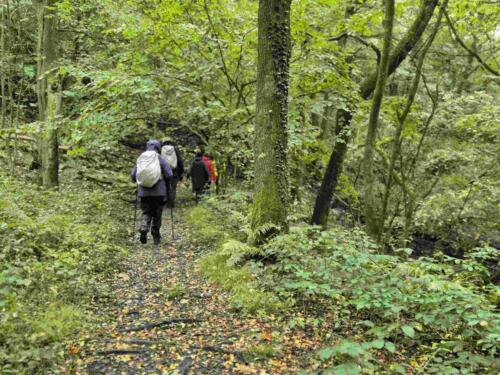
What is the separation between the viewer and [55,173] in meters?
11.3

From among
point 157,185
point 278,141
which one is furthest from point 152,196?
point 278,141

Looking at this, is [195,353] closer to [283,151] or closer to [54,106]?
[283,151]

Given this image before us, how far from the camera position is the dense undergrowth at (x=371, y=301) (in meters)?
3.96

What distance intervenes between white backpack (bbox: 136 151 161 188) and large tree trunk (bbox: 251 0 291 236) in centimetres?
269

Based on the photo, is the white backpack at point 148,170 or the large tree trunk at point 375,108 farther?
the white backpack at point 148,170

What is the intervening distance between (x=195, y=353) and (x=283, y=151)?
11.2ft

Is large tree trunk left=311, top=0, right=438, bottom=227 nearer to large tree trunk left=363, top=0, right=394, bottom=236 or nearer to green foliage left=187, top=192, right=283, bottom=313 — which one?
large tree trunk left=363, top=0, right=394, bottom=236

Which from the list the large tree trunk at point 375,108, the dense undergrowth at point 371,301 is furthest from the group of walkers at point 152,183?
the large tree trunk at point 375,108

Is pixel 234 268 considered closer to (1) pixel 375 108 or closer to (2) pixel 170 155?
(1) pixel 375 108

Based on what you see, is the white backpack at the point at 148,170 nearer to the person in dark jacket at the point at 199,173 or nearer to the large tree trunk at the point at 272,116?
the large tree trunk at the point at 272,116

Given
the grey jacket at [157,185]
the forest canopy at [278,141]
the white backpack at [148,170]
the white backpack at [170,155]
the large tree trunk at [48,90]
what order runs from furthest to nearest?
the white backpack at [170,155] → the large tree trunk at [48,90] → the grey jacket at [157,185] → the white backpack at [148,170] → the forest canopy at [278,141]

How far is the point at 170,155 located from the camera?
1183 centimetres

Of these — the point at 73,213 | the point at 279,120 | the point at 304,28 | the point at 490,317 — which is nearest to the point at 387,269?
the point at 490,317

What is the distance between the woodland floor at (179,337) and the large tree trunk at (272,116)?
1.58 metres
